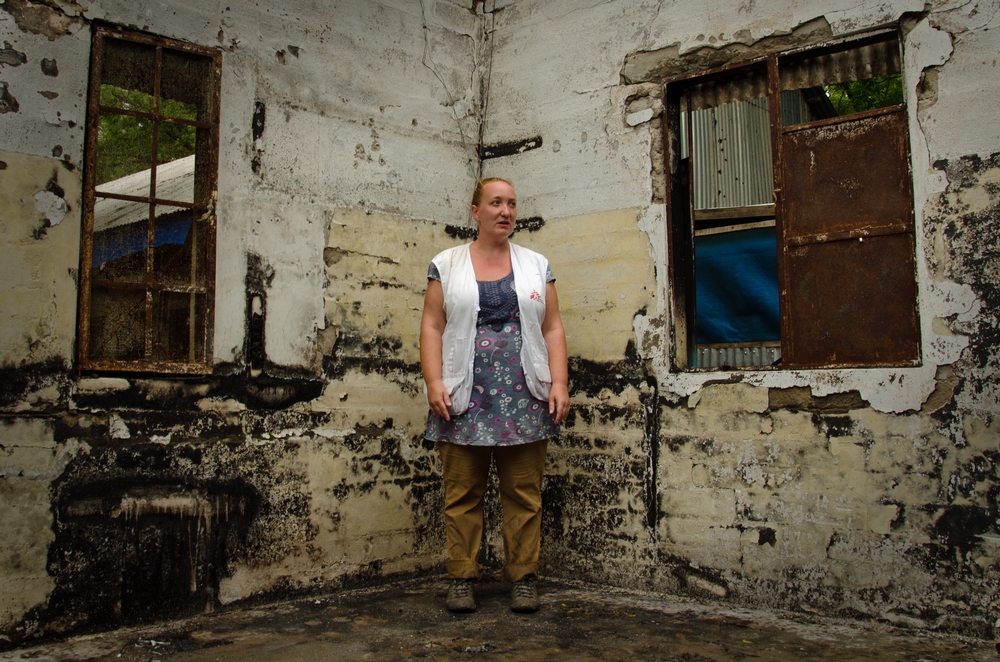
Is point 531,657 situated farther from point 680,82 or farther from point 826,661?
point 680,82

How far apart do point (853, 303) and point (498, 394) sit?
1.61m

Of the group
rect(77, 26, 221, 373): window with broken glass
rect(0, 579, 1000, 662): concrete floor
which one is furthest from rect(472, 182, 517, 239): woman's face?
rect(0, 579, 1000, 662): concrete floor

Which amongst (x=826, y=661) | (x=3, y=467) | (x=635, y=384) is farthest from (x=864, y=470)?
(x=3, y=467)

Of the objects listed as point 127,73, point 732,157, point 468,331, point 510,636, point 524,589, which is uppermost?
point 732,157

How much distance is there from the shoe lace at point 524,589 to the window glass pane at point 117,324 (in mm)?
1938

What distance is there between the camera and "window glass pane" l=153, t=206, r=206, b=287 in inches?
142

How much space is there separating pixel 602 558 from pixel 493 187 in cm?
192

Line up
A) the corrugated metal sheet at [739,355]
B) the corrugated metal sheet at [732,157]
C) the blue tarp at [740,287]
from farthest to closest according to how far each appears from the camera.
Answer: the corrugated metal sheet at [732,157] < the corrugated metal sheet at [739,355] < the blue tarp at [740,287]

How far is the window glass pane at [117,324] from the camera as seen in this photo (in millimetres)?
3414

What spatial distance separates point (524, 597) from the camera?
3576 millimetres

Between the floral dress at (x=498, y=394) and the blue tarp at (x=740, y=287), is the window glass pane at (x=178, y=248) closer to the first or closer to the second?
the floral dress at (x=498, y=394)

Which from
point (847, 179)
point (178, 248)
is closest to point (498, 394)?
point (178, 248)

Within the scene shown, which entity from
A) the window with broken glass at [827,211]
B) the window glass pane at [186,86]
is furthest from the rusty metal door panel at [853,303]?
the window glass pane at [186,86]

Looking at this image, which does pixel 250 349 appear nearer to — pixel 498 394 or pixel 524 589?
pixel 498 394
